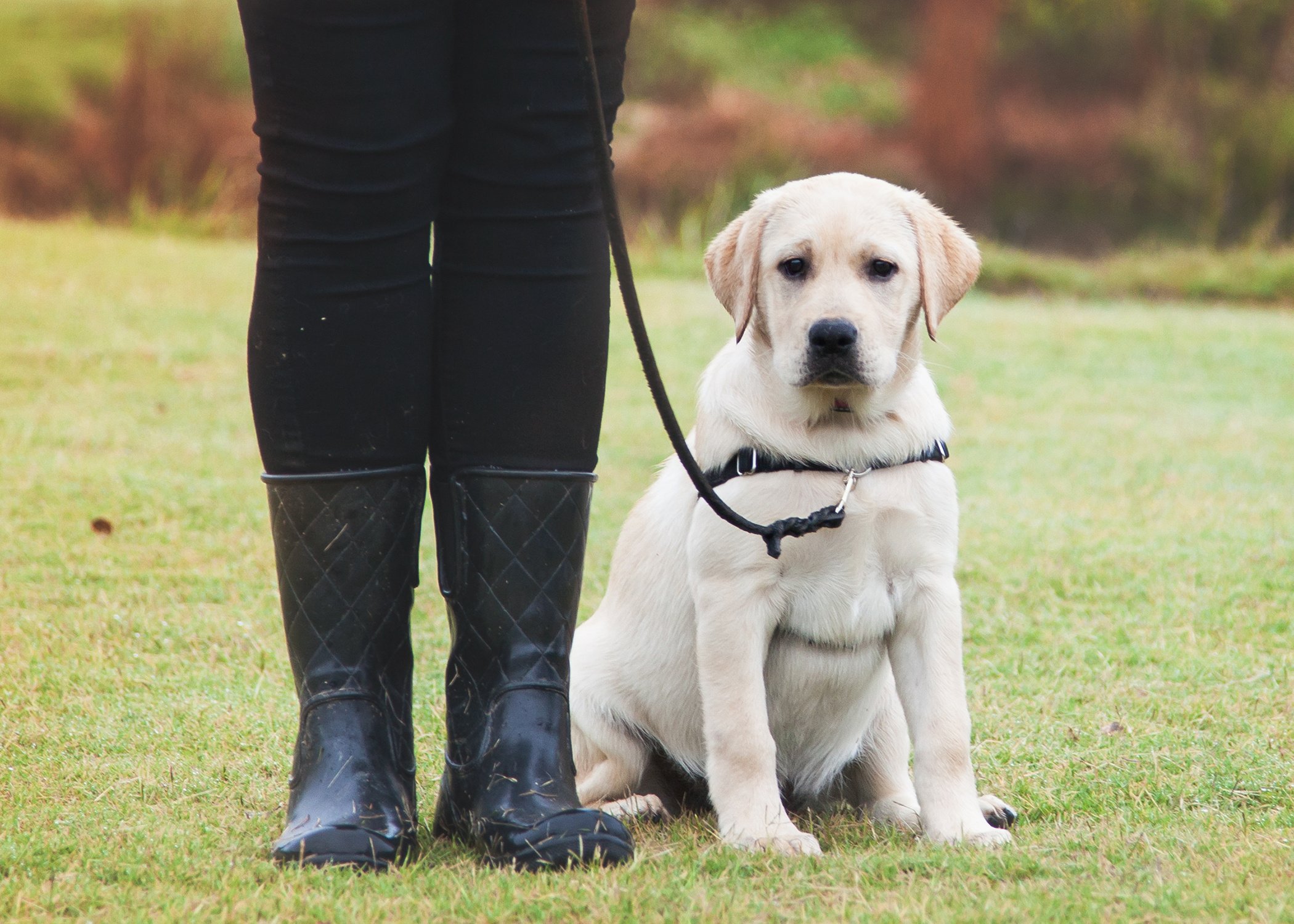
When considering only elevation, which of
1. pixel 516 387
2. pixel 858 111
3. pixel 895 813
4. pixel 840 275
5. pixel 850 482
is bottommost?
pixel 895 813

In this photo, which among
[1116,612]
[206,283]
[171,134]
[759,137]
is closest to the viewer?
[1116,612]

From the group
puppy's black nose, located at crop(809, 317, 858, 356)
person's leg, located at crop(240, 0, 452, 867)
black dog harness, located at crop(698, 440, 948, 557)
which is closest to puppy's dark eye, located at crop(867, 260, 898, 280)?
puppy's black nose, located at crop(809, 317, 858, 356)

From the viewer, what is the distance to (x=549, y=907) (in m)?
1.47

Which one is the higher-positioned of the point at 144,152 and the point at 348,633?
the point at 144,152

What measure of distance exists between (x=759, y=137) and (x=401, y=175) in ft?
36.1

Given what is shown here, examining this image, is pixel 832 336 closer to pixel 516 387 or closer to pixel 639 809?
pixel 516 387

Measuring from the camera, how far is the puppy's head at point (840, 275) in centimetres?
191

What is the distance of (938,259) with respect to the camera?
2027 millimetres

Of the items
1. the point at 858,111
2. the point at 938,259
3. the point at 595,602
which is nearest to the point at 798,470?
the point at 938,259

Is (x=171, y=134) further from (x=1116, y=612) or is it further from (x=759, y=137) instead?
(x=1116, y=612)

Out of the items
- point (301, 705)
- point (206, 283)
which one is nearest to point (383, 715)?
point (301, 705)

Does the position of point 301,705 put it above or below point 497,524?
below

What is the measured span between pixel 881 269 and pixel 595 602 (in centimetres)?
146

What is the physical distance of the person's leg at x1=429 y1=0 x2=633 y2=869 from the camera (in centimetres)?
166
